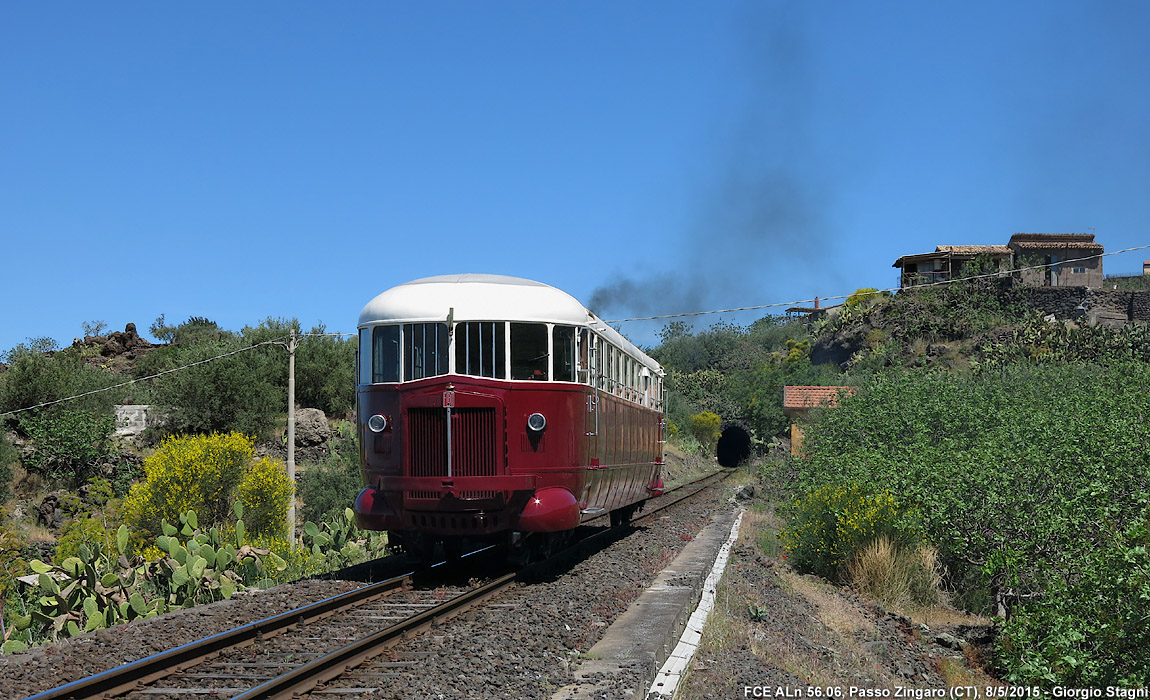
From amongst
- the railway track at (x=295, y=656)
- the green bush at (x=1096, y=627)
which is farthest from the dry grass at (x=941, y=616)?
the railway track at (x=295, y=656)

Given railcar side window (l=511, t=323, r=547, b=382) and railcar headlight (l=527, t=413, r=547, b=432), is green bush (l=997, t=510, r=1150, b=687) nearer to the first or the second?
railcar headlight (l=527, t=413, r=547, b=432)

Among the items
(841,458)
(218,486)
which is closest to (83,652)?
(841,458)

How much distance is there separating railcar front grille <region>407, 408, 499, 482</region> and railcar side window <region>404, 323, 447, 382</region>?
0.52m

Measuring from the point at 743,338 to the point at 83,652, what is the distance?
410 feet

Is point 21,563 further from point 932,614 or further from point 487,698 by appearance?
point 932,614

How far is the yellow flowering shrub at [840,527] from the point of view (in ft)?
47.3

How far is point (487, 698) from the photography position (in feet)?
20.5

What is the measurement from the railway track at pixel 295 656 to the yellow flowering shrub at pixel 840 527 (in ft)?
21.6

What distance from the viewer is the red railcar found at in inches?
442

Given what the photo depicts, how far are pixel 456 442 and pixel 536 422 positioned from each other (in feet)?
3.31

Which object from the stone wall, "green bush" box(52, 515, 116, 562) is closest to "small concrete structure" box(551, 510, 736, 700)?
"green bush" box(52, 515, 116, 562)

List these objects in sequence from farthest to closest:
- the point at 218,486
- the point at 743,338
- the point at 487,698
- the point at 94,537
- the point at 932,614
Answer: the point at 743,338 < the point at 218,486 < the point at 94,537 < the point at 932,614 < the point at 487,698

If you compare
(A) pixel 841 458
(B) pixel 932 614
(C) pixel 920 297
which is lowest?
(B) pixel 932 614

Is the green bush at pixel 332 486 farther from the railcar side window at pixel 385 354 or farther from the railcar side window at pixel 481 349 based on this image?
the railcar side window at pixel 481 349
